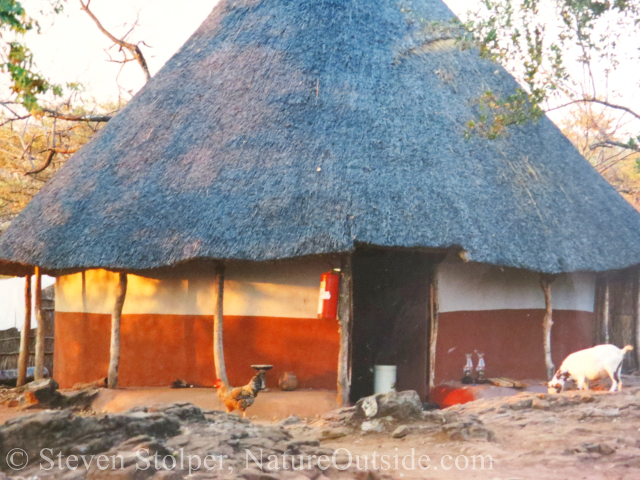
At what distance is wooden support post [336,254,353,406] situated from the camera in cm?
802

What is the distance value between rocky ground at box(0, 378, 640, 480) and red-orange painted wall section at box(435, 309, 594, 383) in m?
1.88

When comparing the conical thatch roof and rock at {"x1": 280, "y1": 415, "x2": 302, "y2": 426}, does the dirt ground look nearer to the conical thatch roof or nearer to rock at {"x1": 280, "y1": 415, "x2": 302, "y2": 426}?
rock at {"x1": 280, "y1": 415, "x2": 302, "y2": 426}

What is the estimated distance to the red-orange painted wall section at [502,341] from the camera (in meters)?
9.02

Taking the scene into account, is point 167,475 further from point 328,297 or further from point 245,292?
point 245,292

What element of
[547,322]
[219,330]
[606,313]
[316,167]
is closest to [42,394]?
[219,330]

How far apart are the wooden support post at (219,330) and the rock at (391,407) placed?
214 cm

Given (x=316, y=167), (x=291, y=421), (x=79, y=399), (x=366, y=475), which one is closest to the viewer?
(x=366, y=475)

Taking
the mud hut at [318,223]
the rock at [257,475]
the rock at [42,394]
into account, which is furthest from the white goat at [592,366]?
the rock at [42,394]

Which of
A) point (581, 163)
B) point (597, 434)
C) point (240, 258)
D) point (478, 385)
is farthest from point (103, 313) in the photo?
point (581, 163)

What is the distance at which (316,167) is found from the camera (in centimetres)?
838

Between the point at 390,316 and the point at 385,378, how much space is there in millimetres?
1102

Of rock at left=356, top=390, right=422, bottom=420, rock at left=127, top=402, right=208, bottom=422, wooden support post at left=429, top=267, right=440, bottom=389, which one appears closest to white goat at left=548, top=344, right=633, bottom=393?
wooden support post at left=429, top=267, right=440, bottom=389

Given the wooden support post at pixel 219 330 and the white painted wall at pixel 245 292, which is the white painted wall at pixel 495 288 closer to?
the white painted wall at pixel 245 292

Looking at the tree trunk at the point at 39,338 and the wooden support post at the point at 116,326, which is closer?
the wooden support post at the point at 116,326
